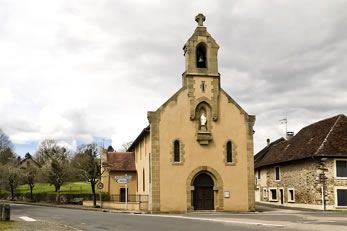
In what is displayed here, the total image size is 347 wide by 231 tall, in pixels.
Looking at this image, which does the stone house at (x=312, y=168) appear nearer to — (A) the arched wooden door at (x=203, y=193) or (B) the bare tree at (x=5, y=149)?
(A) the arched wooden door at (x=203, y=193)

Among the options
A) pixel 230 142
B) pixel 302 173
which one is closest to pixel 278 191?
pixel 302 173

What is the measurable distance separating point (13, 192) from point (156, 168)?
44082 millimetres

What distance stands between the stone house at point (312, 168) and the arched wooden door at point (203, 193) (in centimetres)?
1013

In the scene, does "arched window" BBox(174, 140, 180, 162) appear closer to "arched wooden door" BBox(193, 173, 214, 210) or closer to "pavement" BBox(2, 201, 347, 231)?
"arched wooden door" BBox(193, 173, 214, 210)

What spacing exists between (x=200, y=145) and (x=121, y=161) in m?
19.4

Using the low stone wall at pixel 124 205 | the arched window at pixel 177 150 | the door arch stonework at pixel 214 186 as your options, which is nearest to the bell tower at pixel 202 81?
the arched window at pixel 177 150

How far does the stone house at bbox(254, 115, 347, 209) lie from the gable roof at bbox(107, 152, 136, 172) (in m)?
15.6

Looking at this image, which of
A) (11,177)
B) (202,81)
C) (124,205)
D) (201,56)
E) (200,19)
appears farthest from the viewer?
(11,177)

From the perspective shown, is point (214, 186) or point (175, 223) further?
point (214, 186)

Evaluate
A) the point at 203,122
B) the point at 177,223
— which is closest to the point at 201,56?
the point at 203,122

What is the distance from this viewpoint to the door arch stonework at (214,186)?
38.1 metres

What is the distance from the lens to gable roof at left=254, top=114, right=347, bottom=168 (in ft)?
139

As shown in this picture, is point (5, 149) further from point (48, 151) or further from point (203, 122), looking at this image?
point (203, 122)

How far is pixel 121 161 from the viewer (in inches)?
2207
